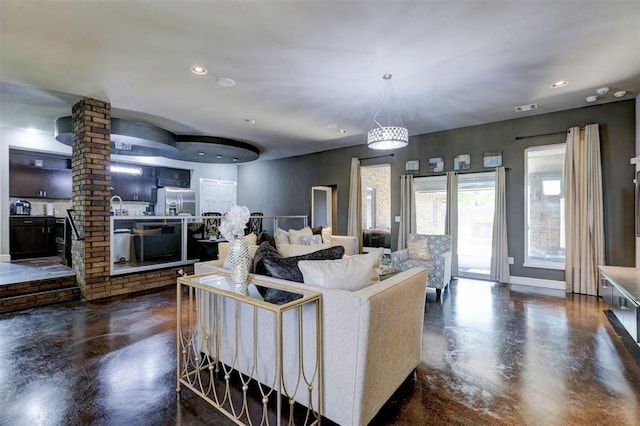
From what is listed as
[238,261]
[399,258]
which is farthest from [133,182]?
[238,261]

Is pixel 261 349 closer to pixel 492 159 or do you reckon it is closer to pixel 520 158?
pixel 492 159

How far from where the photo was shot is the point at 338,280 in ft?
5.78

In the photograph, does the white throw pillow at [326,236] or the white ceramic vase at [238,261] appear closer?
the white ceramic vase at [238,261]

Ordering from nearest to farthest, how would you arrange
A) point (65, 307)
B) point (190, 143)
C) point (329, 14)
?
point (329, 14) < point (65, 307) < point (190, 143)

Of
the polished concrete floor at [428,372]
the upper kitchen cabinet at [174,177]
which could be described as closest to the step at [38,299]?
the polished concrete floor at [428,372]

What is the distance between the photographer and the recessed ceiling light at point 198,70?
3.39 m

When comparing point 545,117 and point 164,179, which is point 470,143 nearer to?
point 545,117

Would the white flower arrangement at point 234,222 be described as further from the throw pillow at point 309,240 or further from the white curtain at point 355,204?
the white curtain at point 355,204

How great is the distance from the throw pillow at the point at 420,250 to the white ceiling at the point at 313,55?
2.13 meters

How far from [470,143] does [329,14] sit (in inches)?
170

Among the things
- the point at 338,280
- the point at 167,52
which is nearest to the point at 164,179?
the point at 167,52

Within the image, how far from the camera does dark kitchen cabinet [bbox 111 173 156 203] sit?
7758mm

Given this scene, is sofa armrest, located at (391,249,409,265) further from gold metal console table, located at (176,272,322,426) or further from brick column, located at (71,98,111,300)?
brick column, located at (71,98,111,300)

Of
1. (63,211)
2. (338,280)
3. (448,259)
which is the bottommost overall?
(448,259)
